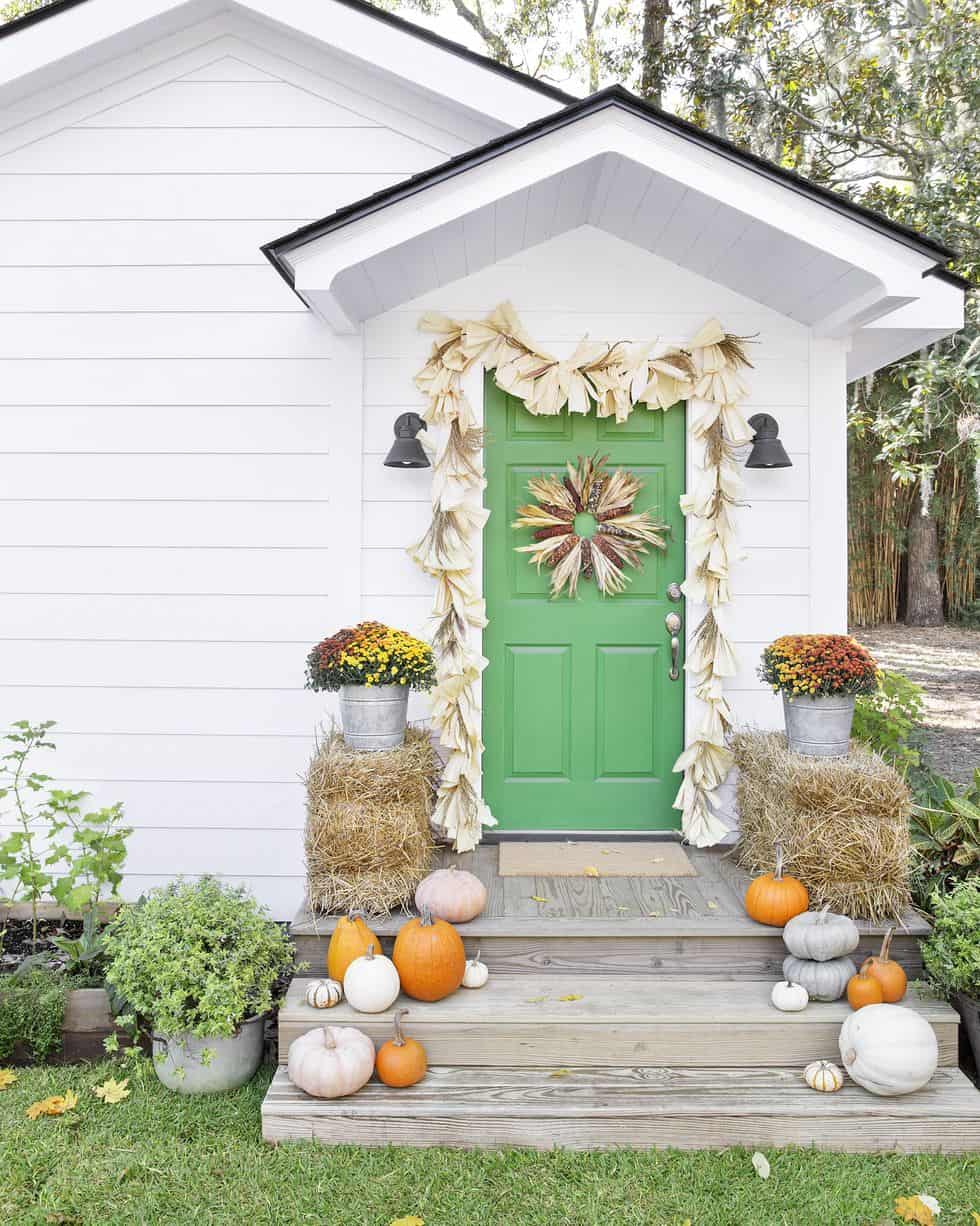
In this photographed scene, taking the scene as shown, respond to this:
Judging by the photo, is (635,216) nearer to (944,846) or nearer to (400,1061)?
(944,846)

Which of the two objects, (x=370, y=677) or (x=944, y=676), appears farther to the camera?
(x=944, y=676)

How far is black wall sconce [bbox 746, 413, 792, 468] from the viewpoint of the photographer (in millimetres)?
3635

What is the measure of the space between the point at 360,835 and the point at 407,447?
156 centimetres

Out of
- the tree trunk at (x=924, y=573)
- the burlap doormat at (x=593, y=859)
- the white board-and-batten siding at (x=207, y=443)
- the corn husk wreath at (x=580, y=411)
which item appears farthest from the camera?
the tree trunk at (x=924, y=573)

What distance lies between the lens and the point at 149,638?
391cm

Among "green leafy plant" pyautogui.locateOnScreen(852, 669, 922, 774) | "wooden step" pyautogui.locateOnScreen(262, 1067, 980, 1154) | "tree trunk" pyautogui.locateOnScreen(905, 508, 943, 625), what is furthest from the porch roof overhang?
"tree trunk" pyautogui.locateOnScreen(905, 508, 943, 625)

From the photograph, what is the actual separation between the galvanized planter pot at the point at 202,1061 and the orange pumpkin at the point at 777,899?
67.1 inches

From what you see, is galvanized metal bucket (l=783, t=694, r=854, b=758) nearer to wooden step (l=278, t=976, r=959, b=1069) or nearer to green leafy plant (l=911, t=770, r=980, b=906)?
Answer: green leafy plant (l=911, t=770, r=980, b=906)

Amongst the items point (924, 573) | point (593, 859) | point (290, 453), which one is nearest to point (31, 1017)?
point (593, 859)

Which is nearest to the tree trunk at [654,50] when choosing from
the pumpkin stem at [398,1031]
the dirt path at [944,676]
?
the dirt path at [944,676]

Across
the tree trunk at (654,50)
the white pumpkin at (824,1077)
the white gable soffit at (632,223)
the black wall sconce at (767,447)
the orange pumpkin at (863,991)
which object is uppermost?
the tree trunk at (654,50)

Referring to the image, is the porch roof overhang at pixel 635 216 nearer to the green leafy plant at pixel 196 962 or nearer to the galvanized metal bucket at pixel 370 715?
the galvanized metal bucket at pixel 370 715

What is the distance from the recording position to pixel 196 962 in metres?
2.76

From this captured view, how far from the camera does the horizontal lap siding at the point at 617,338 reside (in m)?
3.85
